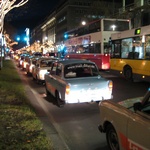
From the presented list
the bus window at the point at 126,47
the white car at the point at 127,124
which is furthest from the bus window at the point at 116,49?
the white car at the point at 127,124

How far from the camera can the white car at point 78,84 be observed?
889cm

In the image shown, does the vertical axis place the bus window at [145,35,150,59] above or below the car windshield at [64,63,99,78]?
above

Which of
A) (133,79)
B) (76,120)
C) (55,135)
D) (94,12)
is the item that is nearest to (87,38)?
(133,79)

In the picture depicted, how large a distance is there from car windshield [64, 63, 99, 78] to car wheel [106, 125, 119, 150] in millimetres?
4424

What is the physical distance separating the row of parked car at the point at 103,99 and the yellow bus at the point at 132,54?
15.3 ft

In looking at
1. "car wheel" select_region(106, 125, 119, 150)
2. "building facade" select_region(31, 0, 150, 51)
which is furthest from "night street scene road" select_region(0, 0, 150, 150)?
"building facade" select_region(31, 0, 150, 51)

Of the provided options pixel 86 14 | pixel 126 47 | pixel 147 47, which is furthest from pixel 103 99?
pixel 86 14

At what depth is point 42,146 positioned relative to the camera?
515 cm

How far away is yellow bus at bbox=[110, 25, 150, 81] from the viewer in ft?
48.6

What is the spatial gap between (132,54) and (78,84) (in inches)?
Result: 331

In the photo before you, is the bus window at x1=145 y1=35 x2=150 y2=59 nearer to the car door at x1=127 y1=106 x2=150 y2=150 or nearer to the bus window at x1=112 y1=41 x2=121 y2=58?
the bus window at x1=112 y1=41 x2=121 y2=58

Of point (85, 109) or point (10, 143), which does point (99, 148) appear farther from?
point (85, 109)

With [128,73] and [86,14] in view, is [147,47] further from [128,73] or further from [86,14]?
[86,14]

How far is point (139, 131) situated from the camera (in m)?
3.96
